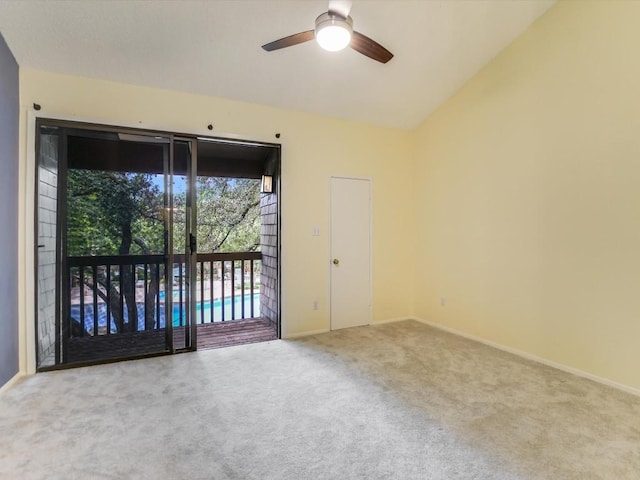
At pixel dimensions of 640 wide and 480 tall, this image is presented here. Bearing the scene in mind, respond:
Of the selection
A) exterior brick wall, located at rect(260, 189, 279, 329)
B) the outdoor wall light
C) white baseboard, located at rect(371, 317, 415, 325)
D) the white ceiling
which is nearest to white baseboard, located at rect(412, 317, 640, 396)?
white baseboard, located at rect(371, 317, 415, 325)

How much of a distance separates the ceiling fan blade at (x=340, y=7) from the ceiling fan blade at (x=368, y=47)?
7.6 inches

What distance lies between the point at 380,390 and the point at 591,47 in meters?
3.29

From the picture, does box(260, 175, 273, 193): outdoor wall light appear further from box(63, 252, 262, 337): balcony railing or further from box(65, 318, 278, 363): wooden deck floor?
box(65, 318, 278, 363): wooden deck floor

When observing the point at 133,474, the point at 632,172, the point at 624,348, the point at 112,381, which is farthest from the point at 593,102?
the point at 112,381

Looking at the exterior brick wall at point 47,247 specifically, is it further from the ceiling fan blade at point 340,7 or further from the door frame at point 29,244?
the ceiling fan blade at point 340,7

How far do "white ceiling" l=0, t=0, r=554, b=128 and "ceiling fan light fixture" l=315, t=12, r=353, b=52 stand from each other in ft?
1.97

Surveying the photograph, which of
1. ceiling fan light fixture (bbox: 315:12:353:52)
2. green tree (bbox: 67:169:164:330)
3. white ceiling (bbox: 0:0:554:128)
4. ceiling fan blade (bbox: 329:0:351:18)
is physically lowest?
green tree (bbox: 67:169:164:330)

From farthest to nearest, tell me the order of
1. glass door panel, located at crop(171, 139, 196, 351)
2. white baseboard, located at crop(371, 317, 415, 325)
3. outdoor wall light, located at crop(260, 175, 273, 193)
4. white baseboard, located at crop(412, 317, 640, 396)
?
white baseboard, located at crop(371, 317, 415, 325) < outdoor wall light, located at crop(260, 175, 273, 193) < glass door panel, located at crop(171, 139, 196, 351) < white baseboard, located at crop(412, 317, 640, 396)

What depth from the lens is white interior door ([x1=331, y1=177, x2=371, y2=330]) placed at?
410 cm

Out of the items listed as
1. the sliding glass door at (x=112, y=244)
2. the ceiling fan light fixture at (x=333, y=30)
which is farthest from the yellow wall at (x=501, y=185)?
the ceiling fan light fixture at (x=333, y=30)

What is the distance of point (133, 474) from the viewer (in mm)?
1614

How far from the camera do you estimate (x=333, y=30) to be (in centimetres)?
209

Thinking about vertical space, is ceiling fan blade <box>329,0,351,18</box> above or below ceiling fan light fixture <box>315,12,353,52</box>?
above

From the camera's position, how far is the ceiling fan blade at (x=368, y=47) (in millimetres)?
2234
